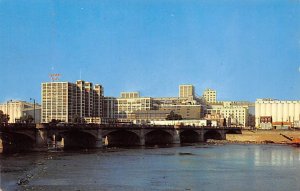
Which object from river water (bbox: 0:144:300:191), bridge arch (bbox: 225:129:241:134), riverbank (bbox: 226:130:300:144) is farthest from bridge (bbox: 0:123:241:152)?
river water (bbox: 0:144:300:191)

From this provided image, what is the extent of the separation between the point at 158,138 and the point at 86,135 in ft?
164

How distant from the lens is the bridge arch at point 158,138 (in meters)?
157

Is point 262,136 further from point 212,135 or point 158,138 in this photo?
point 158,138

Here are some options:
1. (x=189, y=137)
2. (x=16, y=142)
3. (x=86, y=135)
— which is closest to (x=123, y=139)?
(x=86, y=135)

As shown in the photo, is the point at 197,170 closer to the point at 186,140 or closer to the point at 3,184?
the point at 3,184

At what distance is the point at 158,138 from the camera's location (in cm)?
16538

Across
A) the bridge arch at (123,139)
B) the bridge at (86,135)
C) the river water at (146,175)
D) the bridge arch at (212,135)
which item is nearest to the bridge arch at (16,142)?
the bridge at (86,135)

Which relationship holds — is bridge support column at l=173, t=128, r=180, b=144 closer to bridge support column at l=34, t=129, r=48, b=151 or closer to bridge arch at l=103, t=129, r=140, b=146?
bridge arch at l=103, t=129, r=140, b=146

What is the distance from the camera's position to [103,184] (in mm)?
50469

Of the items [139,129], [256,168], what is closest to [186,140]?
[139,129]

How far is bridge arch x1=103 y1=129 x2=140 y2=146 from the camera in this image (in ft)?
446

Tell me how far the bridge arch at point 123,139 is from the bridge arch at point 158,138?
15.1 m

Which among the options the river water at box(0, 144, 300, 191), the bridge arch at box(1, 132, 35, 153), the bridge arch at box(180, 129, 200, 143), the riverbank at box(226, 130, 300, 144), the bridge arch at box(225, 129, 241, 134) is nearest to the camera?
the river water at box(0, 144, 300, 191)

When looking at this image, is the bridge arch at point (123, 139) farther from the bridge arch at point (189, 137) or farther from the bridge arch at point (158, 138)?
the bridge arch at point (189, 137)
